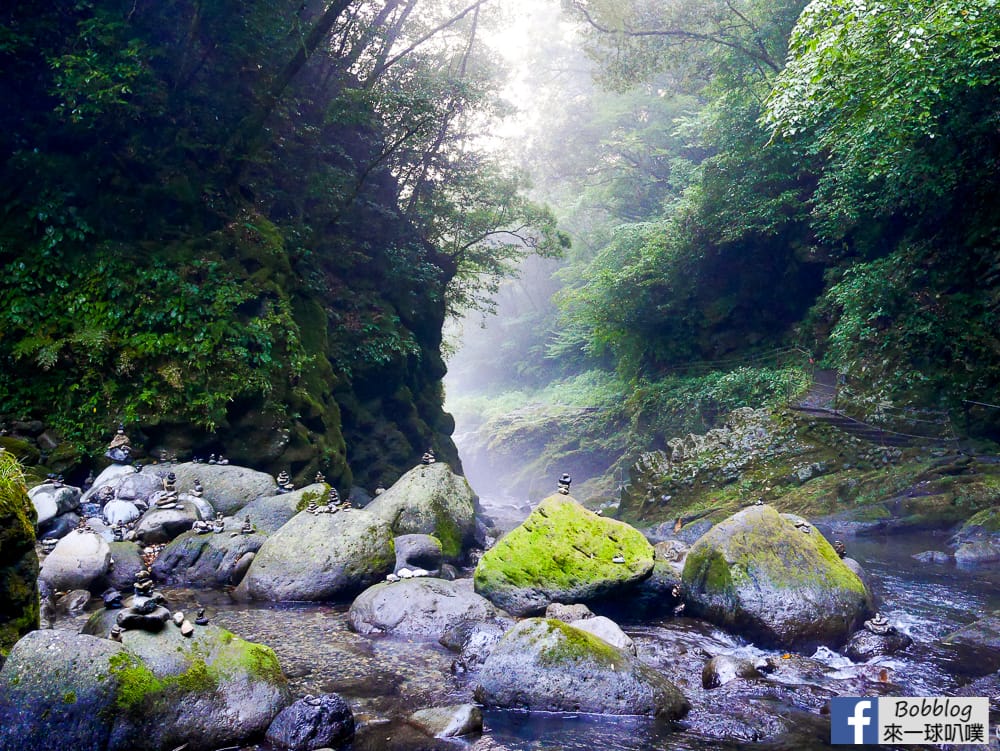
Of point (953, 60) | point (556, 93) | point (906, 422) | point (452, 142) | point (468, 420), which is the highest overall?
point (556, 93)

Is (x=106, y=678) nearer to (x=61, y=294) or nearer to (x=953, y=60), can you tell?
(x=61, y=294)

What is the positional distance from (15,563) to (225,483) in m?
5.49

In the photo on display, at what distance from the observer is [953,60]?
31.1 ft

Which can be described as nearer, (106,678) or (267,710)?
(106,678)

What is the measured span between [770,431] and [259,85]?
13.9 m

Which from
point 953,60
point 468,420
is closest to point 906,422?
point 953,60

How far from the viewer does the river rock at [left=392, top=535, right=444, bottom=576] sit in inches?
302

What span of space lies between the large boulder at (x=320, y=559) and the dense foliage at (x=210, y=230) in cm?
365

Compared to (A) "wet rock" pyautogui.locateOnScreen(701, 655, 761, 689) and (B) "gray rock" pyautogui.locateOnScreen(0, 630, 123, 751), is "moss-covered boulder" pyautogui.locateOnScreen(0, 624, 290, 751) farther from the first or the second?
(A) "wet rock" pyautogui.locateOnScreen(701, 655, 761, 689)

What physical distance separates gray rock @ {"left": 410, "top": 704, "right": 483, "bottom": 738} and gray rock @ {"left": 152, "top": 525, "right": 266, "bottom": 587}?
3.85 m

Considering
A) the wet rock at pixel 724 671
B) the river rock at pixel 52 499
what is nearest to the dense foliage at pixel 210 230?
the river rock at pixel 52 499

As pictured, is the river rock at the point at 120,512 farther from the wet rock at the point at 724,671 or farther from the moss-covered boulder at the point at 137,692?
the wet rock at the point at 724,671

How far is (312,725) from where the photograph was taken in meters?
3.56

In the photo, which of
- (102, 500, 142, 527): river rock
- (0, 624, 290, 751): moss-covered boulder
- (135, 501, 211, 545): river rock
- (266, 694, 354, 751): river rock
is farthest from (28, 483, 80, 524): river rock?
(266, 694, 354, 751): river rock
